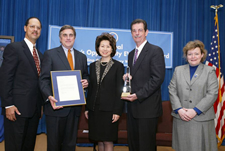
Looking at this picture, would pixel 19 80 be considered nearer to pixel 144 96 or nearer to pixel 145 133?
pixel 144 96

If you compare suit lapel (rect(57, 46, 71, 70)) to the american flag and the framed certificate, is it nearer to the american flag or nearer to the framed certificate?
the framed certificate

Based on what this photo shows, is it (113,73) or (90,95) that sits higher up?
(113,73)

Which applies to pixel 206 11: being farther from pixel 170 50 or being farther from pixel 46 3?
pixel 46 3

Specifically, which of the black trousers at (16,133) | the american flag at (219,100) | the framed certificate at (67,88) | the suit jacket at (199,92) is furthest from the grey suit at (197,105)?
the american flag at (219,100)

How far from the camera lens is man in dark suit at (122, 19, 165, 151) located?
2.20m

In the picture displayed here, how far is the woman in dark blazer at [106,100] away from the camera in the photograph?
2.26m

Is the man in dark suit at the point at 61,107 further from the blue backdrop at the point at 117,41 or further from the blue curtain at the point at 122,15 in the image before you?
the blue curtain at the point at 122,15

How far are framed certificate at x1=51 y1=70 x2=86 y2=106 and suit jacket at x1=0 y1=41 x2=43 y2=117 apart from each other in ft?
1.25

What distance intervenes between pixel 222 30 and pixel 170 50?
5.43 ft

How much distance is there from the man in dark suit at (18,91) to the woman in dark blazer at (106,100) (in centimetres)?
74

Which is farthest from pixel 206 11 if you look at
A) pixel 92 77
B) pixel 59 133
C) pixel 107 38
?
pixel 59 133

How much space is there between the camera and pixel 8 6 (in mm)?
4566

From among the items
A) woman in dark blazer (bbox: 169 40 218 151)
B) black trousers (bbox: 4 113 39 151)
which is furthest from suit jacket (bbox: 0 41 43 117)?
woman in dark blazer (bbox: 169 40 218 151)

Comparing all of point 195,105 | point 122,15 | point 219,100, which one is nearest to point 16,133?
point 195,105
